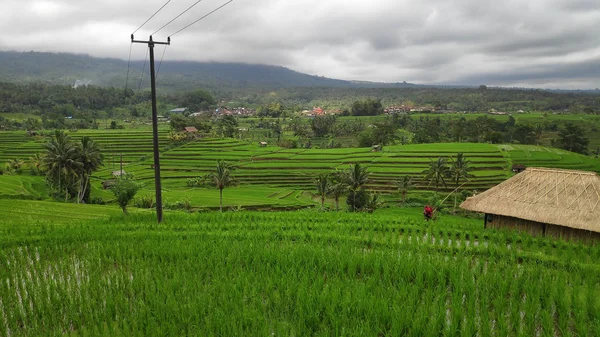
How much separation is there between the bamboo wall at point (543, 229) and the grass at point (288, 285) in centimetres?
258

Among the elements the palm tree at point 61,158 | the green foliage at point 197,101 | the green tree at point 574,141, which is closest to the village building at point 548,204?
the palm tree at point 61,158

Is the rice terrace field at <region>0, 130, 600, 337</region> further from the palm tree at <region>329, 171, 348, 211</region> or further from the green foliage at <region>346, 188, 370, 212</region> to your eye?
the green foliage at <region>346, 188, 370, 212</region>

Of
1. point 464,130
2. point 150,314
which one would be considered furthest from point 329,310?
point 464,130

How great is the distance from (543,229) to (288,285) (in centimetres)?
1073

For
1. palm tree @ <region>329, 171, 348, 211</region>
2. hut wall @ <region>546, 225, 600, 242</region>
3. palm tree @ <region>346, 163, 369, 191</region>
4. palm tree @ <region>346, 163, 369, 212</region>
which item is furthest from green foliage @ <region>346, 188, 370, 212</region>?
hut wall @ <region>546, 225, 600, 242</region>

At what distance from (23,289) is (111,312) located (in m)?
2.31

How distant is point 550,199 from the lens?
43.1ft

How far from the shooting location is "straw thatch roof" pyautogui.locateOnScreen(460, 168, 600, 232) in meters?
12.0

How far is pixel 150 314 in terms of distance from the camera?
20.6ft

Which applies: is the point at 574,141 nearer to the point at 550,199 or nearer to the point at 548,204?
the point at 550,199

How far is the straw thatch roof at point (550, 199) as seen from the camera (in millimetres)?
12039

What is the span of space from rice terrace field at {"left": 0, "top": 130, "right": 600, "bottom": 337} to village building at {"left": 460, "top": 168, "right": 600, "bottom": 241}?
2.22 meters

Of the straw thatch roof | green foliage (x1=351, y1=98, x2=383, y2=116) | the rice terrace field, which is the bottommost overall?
the rice terrace field

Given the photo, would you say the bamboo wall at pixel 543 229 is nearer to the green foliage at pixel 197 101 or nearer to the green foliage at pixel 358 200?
the green foliage at pixel 358 200
